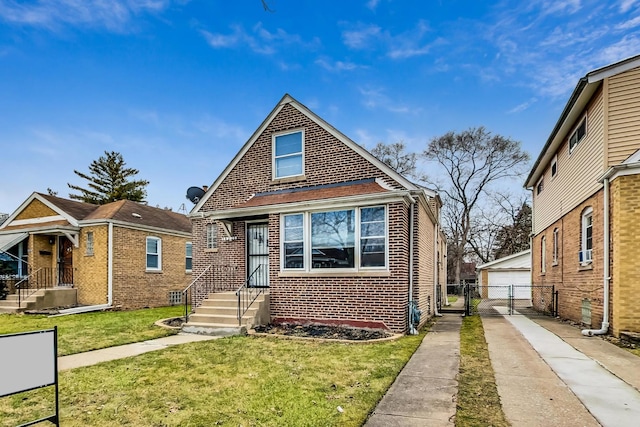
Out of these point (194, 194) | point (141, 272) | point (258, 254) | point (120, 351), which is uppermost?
point (194, 194)

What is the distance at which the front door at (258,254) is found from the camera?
1177 cm

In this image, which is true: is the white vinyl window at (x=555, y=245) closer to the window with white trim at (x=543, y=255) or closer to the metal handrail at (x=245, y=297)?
the window with white trim at (x=543, y=255)

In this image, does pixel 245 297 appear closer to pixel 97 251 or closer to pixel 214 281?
pixel 214 281

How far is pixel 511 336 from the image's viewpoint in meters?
9.12

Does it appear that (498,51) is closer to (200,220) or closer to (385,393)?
(200,220)

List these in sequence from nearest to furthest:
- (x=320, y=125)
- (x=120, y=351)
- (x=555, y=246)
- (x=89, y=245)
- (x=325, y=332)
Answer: (x=120, y=351) < (x=325, y=332) < (x=320, y=125) < (x=555, y=246) < (x=89, y=245)

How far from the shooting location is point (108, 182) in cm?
4028

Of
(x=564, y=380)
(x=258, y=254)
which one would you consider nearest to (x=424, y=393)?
(x=564, y=380)

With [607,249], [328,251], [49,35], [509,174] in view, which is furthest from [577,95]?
[509,174]

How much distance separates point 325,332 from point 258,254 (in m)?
3.80

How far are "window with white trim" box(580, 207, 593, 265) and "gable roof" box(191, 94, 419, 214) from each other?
202 inches

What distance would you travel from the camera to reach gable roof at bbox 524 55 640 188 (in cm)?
878

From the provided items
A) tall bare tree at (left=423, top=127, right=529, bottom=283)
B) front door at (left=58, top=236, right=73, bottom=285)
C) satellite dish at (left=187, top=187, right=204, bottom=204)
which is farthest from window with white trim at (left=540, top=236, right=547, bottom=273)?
front door at (left=58, top=236, right=73, bottom=285)

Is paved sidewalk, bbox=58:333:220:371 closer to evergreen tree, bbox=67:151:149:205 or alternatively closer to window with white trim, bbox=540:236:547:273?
window with white trim, bbox=540:236:547:273
